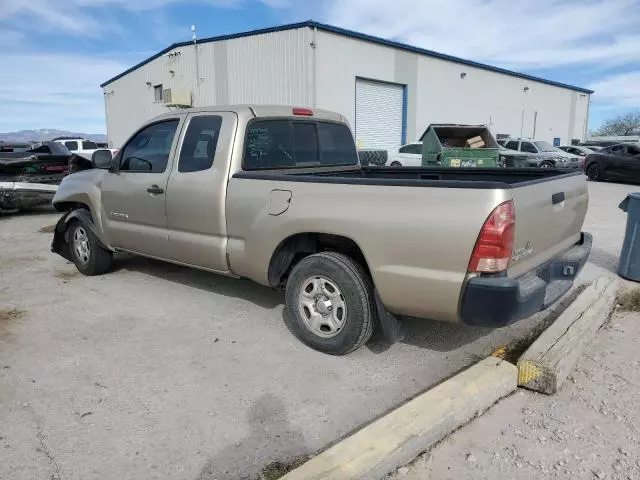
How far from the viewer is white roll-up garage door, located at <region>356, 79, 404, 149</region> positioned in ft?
75.2

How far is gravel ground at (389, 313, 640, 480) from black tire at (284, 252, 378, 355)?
986 mm

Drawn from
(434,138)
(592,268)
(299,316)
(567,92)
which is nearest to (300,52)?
(434,138)

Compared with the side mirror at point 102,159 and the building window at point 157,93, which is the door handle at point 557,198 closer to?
the side mirror at point 102,159

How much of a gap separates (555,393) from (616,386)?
1.53 ft

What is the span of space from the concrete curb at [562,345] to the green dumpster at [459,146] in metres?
10.1

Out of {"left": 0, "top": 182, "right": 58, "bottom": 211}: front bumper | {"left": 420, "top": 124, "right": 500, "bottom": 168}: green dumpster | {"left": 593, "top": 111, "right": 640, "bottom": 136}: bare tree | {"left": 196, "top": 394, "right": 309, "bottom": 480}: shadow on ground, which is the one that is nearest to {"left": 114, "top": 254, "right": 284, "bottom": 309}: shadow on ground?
{"left": 196, "top": 394, "right": 309, "bottom": 480}: shadow on ground

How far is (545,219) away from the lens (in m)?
3.39

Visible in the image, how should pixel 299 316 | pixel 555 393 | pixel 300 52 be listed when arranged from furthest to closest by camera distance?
pixel 300 52
pixel 299 316
pixel 555 393

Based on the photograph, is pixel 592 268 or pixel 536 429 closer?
pixel 536 429

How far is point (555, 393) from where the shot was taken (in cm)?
328

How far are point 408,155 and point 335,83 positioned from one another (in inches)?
→ 169

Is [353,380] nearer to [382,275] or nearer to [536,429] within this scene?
[382,275]

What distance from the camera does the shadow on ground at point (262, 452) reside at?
8.28 feet

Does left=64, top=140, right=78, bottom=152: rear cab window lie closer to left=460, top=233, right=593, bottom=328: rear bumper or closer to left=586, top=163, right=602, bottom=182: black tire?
left=586, top=163, right=602, bottom=182: black tire
